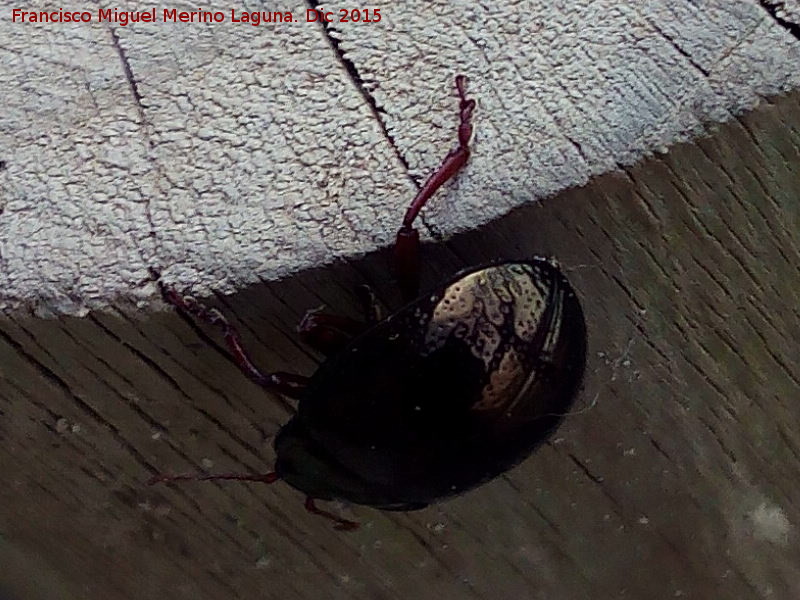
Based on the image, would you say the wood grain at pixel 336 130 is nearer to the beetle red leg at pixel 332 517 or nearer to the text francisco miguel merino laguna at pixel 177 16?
the text francisco miguel merino laguna at pixel 177 16

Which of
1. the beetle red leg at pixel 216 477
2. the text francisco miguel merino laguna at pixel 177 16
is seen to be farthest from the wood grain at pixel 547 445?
the text francisco miguel merino laguna at pixel 177 16

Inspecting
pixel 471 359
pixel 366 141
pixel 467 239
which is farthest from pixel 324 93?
pixel 471 359

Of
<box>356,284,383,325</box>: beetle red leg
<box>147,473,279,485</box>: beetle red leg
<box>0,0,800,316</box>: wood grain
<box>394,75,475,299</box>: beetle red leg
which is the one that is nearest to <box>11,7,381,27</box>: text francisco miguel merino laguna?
<box>0,0,800,316</box>: wood grain

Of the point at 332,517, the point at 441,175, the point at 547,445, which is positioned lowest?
the point at 332,517

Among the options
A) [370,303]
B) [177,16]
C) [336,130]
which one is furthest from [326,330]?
[177,16]

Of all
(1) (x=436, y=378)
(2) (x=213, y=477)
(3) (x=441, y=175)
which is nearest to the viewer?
(3) (x=441, y=175)

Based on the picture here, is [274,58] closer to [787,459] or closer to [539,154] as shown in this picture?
[539,154]

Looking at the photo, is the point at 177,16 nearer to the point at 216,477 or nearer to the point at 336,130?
the point at 336,130
